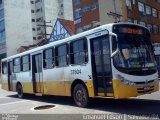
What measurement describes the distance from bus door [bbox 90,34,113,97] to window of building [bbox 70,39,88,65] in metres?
0.49

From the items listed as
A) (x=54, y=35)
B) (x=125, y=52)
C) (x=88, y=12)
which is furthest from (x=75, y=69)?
(x=88, y=12)

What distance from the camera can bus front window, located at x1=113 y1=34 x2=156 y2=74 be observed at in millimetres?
10406

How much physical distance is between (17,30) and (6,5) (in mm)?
6221

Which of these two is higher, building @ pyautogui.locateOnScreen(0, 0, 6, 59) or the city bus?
building @ pyautogui.locateOnScreen(0, 0, 6, 59)

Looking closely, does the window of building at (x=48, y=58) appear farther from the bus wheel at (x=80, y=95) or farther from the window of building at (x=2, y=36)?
the window of building at (x=2, y=36)

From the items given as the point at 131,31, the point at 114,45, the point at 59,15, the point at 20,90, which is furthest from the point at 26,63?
the point at 59,15

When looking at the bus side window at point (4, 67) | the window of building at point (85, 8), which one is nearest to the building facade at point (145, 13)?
the window of building at point (85, 8)

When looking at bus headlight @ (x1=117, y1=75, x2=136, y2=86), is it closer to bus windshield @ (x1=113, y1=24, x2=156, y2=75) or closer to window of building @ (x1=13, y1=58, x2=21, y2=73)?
bus windshield @ (x1=113, y1=24, x2=156, y2=75)

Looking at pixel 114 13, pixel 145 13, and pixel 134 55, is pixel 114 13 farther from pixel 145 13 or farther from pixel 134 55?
pixel 134 55

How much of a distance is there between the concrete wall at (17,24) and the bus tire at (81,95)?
5678 centimetres

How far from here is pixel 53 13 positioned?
82.0 m

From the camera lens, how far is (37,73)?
53.8 ft

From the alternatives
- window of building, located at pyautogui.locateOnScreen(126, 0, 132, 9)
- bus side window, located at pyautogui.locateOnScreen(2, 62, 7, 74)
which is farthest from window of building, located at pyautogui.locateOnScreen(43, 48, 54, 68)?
window of building, located at pyautogui.locateOnScreen(126, 0, 132, 9)

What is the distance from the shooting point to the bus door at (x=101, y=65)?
10750 mm
